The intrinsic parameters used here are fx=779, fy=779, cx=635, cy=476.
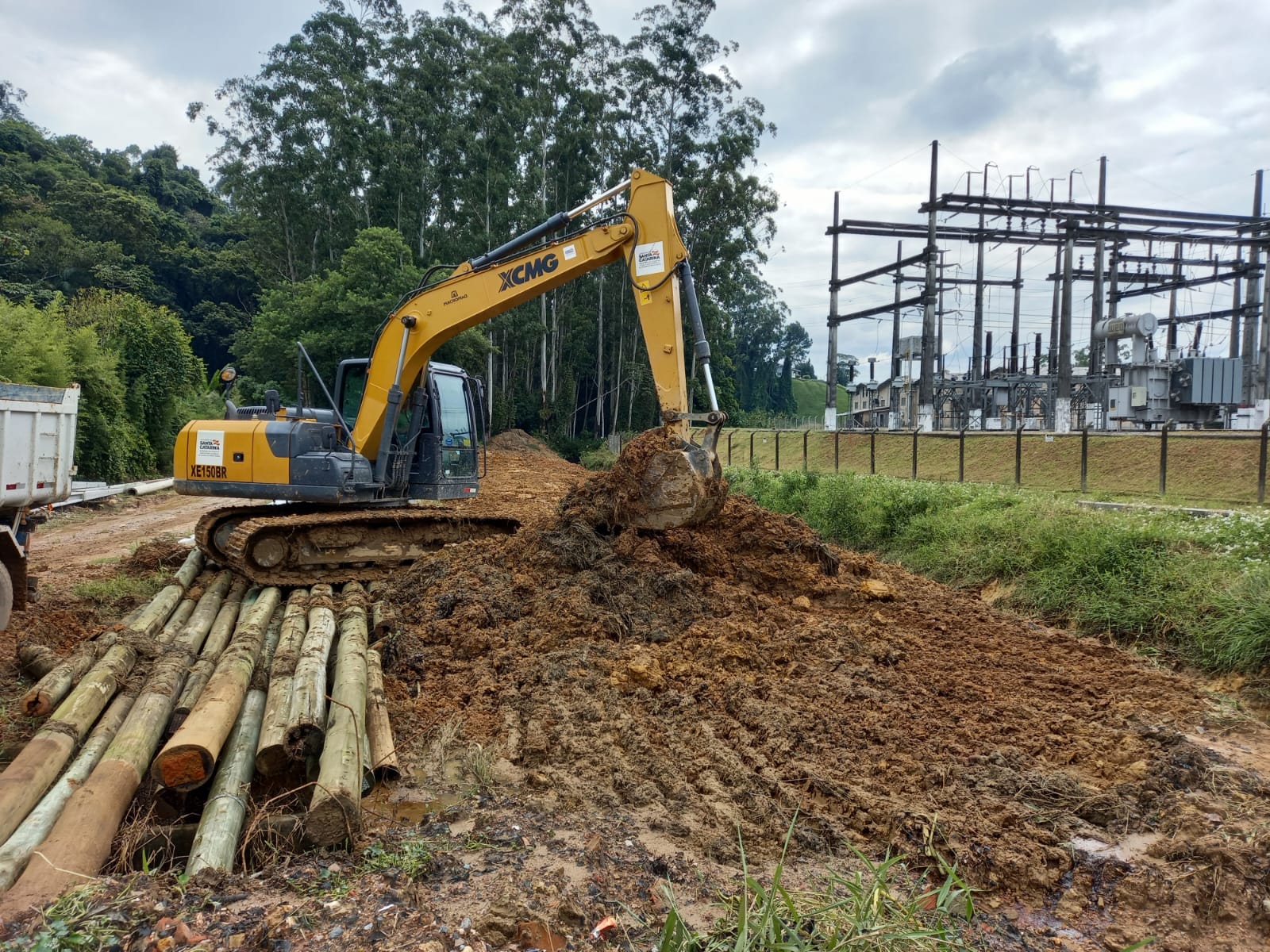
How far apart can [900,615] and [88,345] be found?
19.6 meters

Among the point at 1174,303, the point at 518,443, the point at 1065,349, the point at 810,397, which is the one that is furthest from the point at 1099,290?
the point at 810,397

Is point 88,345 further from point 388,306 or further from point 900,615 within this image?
point 900,615

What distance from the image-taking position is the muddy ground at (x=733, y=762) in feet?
9.49

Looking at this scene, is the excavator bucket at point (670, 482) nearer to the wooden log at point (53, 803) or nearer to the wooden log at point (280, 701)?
the wooden log at point (280, 701)

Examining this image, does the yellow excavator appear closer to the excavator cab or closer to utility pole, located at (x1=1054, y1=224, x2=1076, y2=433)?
the excavator cab

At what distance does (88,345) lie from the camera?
60.2 ft

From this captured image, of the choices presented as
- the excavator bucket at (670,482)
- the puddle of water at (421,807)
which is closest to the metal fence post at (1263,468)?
the excavator bucket at (670,482)

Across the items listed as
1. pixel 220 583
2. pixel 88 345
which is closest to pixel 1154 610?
pixel 220 583

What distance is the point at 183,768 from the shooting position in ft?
11.3

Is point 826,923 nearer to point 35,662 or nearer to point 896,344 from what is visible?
point 35,662

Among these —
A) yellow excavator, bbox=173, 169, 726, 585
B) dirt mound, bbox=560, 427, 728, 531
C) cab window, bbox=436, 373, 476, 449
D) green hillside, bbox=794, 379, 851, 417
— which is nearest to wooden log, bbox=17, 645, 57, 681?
yellow excavator, bbox=173, 169, 726, 585

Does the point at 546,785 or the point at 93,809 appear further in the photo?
the point at 546,785

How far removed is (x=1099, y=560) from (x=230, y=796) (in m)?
7.05

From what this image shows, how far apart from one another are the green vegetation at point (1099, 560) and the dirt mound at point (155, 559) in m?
8.41
